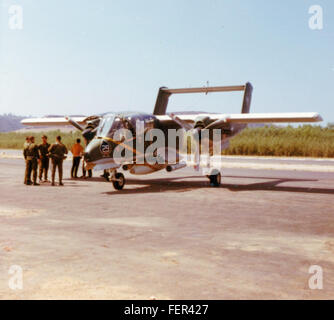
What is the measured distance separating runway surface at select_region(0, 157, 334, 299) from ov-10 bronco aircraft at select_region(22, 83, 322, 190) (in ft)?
5.30

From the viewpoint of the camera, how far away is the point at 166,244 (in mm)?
8156

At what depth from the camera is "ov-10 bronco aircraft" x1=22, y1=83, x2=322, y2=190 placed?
1650 cm

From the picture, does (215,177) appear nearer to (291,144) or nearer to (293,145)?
(293,145)

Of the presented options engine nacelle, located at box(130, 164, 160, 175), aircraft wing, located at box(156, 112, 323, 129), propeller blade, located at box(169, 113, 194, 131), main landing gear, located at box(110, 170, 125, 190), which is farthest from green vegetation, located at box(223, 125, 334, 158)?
main landing gear, located at box(110, 170, 125, 190)

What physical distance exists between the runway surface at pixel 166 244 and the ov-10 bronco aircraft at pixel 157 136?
161 centimetres

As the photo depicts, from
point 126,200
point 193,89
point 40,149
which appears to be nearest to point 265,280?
point 126,200

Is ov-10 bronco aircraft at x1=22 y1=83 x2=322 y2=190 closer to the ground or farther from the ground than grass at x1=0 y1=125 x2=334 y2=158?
farther from the ground

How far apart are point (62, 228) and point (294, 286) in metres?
5.68

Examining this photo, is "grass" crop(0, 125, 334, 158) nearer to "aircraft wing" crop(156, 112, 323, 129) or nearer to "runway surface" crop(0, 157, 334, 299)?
"aircraft wing" crop(156, 112, 323, 129)

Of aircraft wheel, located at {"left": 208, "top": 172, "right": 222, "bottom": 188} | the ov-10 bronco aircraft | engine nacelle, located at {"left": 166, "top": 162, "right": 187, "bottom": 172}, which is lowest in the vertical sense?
aircraft wheel, located at {"left": 208, "top": 172, "right": 222, "bottom": 188}

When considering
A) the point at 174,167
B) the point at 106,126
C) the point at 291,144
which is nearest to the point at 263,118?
the point at 174,167

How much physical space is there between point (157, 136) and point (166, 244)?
38.5ft
